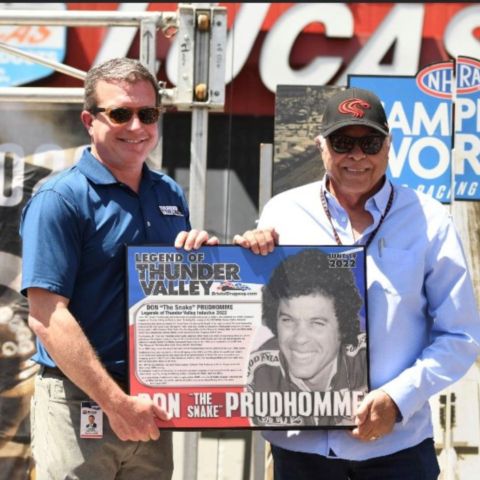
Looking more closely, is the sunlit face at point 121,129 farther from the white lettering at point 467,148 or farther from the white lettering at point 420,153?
the white lettering at point 467,148

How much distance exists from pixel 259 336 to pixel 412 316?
1.41ft

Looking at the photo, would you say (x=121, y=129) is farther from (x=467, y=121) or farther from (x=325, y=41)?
(x=325, y=41)

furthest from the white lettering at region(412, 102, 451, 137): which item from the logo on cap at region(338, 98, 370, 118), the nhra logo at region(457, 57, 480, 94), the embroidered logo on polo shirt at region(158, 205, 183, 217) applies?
the embroidered logo on polo shirt at region(158, 205, 183, 217)

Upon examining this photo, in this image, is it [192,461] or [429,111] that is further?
[429,111]

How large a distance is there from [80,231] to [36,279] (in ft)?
0.58

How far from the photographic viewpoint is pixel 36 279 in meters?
2.32

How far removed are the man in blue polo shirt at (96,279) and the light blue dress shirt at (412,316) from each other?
0.48m

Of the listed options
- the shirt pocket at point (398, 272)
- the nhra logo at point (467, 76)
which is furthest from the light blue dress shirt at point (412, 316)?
the nhra logo at point (467, 76)

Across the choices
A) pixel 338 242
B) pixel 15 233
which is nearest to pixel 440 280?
pixel 338 242

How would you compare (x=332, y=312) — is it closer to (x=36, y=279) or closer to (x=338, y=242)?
(x=338, y=242)

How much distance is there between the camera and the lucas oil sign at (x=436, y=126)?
4.04m

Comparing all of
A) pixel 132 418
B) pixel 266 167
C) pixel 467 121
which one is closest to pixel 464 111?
pixel 467 121

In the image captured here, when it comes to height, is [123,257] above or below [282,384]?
above

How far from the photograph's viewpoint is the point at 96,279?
2.42m
